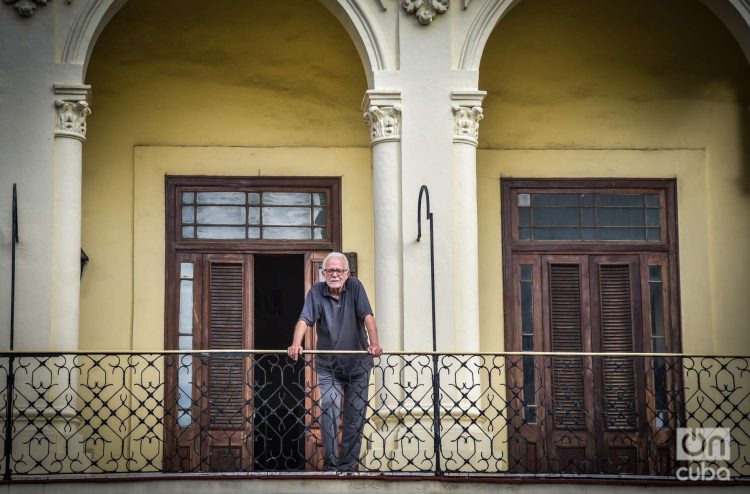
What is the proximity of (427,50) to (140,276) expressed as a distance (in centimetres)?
386

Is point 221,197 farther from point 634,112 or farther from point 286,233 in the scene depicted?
point 634,112

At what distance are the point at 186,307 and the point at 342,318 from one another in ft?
10.3

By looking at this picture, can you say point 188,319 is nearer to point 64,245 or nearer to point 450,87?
point 64,245

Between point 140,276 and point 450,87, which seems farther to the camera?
point 140,276

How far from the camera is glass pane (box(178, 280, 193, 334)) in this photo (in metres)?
16.0

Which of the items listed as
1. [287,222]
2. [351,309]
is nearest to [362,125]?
[287,222]

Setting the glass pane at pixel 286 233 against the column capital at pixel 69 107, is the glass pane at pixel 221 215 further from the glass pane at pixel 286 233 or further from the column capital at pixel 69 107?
the column capital at pixel 69 107

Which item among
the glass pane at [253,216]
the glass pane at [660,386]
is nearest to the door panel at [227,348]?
the glass pane at [253,216]

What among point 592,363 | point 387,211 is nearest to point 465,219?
point 387,211

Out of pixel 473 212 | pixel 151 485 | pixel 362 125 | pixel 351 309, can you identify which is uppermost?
pixel 362 125

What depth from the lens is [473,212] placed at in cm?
1463

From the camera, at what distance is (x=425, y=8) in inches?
580

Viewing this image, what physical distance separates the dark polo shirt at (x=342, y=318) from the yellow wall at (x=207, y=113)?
2815 mm

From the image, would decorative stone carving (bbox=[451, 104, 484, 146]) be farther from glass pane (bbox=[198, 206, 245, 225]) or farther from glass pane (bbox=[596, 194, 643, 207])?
glass pane (bbox=[198, 206, 245, 225])
